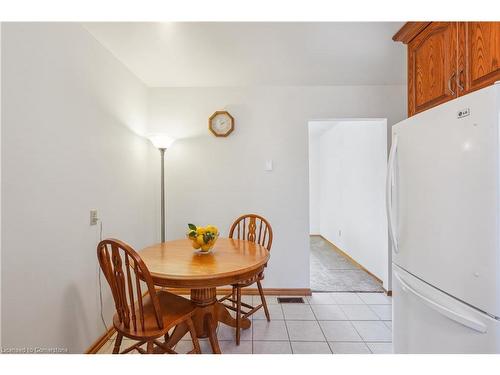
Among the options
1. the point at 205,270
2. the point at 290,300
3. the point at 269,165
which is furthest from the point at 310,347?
the point at 269,165

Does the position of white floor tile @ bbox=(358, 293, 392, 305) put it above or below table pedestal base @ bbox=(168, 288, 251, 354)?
below

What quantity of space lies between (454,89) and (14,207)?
2.28 metres

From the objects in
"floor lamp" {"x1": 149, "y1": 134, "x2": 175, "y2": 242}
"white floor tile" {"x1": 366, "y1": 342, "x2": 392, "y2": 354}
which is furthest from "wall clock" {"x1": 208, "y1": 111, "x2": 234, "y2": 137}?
"white floor tile" {"x1": 366, "y1": 342, "x2": 392, "y2": 354}

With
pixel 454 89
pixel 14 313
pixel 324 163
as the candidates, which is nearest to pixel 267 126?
pixel 454 89

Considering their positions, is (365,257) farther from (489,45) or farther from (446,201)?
(489,45)

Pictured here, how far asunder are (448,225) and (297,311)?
1782mm

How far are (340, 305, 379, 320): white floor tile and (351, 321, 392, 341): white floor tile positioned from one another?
8 cm

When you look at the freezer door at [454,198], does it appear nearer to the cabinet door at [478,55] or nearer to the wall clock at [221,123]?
the cabinet door at [478,55]

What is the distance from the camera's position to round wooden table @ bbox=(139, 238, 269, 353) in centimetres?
131

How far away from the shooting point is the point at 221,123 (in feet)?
9.04

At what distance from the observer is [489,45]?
39.8 inches

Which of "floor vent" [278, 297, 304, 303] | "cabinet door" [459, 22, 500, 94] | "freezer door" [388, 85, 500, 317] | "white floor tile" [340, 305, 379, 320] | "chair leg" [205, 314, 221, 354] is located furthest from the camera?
"floor vent" [278, 297, 304, 303]

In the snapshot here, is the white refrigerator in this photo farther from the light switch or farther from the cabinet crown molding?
the light switch

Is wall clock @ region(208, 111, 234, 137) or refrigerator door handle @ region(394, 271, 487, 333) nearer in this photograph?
refrigerator door handle @ region(394, 271, 487, 333)
